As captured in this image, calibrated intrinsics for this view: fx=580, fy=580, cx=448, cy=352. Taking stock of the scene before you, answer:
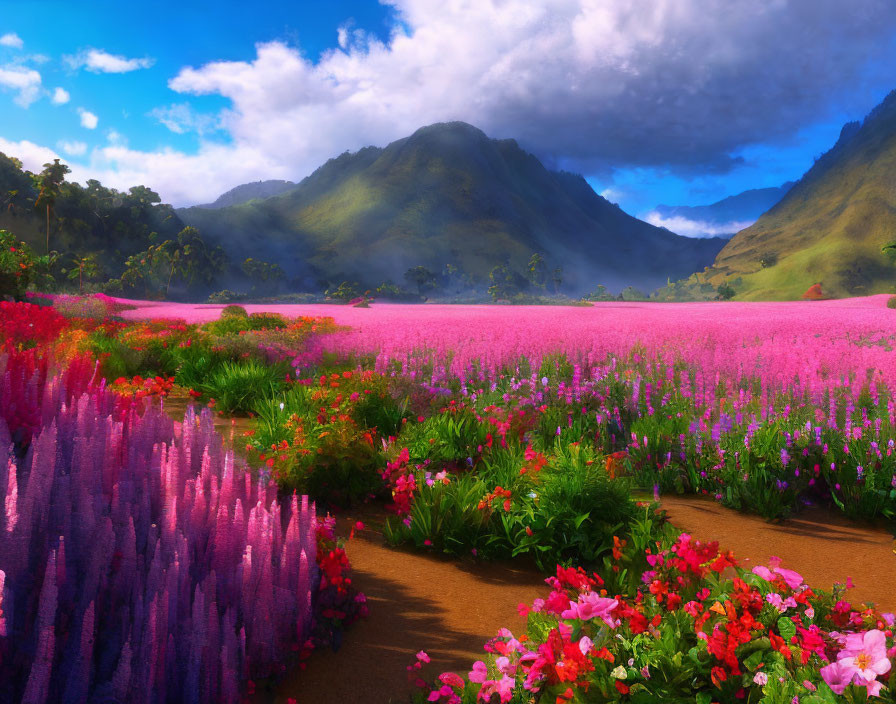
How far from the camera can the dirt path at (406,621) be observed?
2.44 meters

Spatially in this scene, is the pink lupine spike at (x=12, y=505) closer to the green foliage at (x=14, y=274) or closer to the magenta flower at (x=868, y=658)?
the magenta flower at (x=868, y=658)

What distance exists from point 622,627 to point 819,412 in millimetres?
4040

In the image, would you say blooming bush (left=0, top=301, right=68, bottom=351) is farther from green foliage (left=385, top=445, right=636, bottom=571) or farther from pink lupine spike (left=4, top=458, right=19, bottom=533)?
pink lupine spike (left=4, top=458, right=19, bottom=533)

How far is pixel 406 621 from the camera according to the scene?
299cm

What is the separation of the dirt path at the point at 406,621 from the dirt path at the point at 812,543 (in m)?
1.51

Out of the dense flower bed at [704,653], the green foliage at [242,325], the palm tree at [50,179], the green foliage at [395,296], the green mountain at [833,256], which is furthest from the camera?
the green mountain at [833,256]

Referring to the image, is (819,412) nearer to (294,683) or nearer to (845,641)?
(845,641)

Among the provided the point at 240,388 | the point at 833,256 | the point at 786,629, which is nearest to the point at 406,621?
the point at 786,629

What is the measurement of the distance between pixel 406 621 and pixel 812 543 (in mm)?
3036

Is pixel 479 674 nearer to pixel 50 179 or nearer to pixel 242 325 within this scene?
pixel 242 325

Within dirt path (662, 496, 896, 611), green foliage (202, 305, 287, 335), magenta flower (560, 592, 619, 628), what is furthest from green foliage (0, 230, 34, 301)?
magenta flower (560, 592, 619, 628)

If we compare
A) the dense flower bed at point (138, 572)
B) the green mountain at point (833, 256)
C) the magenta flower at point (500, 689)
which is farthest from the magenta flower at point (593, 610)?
the green mountain at point (833, 256)

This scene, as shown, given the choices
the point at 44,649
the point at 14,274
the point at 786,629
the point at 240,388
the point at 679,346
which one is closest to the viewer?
the point at 44,649

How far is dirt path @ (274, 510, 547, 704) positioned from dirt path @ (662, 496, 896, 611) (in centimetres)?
151
